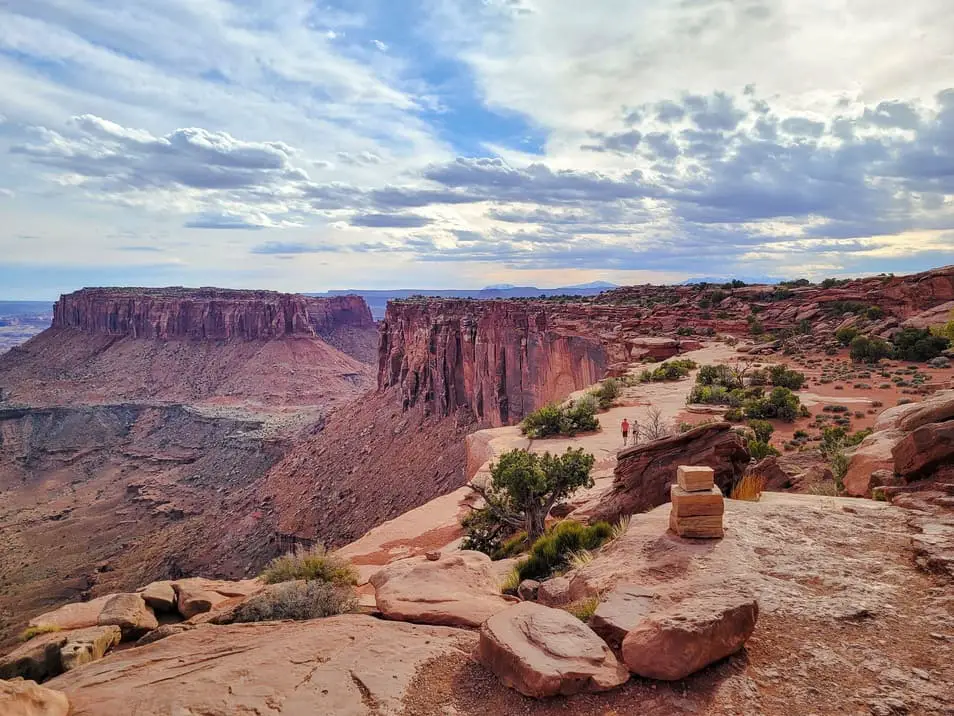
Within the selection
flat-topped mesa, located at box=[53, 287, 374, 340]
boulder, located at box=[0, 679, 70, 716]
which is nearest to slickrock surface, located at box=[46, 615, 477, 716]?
boulder, located at box=[0, 679, 70, 716]

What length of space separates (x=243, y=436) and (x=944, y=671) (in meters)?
63.1

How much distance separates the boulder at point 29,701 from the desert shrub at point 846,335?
3513 cm

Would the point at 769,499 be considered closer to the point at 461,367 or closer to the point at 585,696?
the point at 585,696

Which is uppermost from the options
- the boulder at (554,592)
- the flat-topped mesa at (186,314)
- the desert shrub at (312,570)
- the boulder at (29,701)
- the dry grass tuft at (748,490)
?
the flat-topped mesa at (186,314)

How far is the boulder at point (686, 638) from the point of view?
17.4 feet

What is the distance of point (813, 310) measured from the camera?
36938mm

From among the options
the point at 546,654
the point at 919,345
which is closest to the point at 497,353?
the point at 919,345

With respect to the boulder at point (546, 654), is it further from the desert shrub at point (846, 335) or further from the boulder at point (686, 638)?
the desert shrub at point (846, 335)

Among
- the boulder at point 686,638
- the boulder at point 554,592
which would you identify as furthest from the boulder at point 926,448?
the boulder at point 554,592

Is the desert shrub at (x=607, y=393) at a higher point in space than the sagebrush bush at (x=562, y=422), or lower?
higher

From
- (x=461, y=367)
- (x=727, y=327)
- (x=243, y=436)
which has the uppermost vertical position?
(x=727, y=327)

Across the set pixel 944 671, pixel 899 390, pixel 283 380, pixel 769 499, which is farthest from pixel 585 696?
pixel 283 380

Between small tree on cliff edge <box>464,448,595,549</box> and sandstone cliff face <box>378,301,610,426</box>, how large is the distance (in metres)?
22.1

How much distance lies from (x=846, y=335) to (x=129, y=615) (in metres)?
34.5
